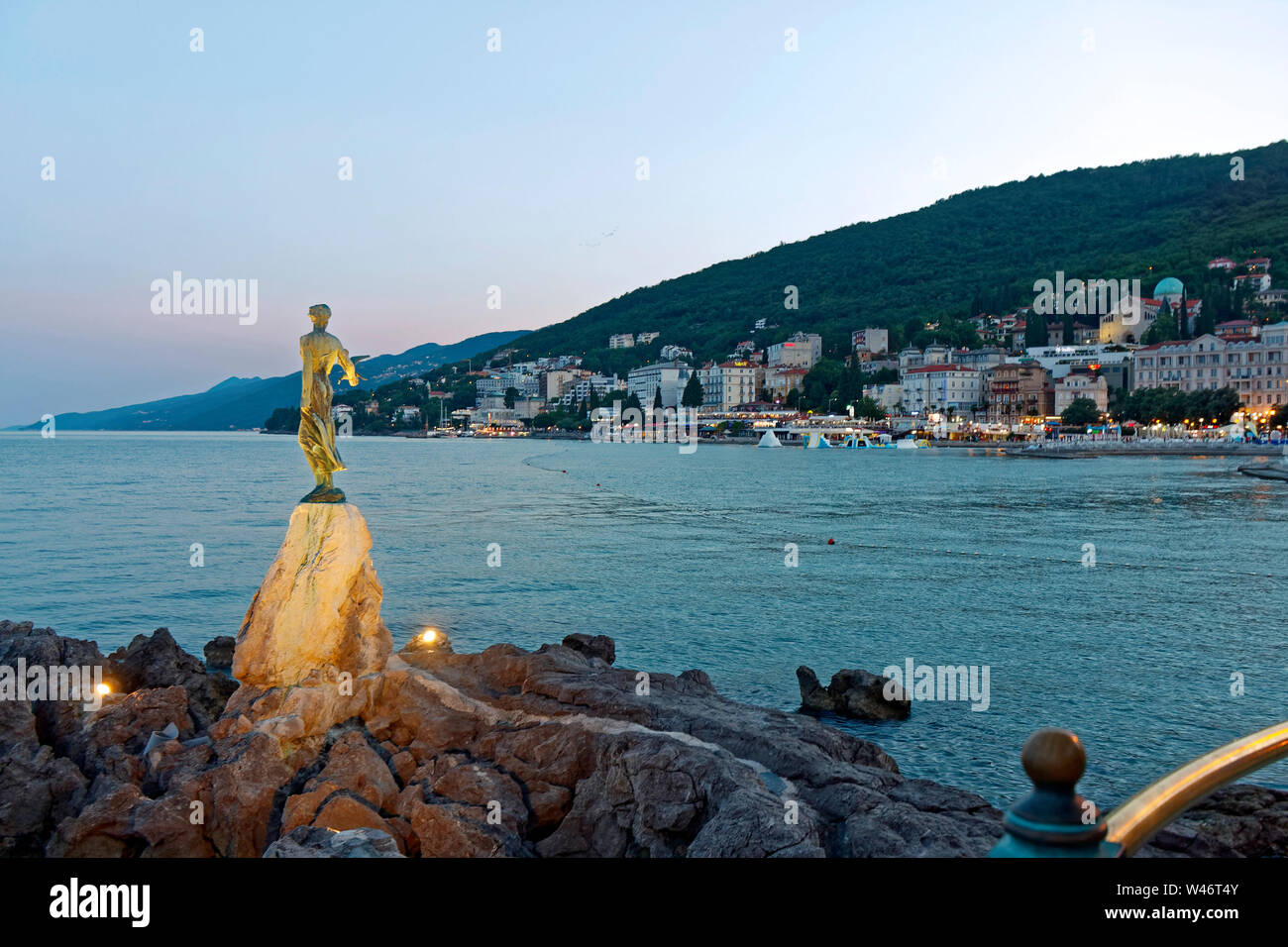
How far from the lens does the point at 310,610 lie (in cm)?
976

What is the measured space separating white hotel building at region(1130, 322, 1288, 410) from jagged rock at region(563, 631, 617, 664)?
107 metres

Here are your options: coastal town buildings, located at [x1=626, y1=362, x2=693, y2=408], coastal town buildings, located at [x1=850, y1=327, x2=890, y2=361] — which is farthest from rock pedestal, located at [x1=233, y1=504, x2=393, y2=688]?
coastal town buildings, located at [x1=626, y1=362, x2=693, y2=408]

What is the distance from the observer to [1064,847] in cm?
161

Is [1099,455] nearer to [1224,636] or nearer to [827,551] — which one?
[827,551]

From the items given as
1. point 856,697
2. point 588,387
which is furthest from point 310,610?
point 588,387

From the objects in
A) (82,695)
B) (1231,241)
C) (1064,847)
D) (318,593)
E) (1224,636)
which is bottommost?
(1224,636)

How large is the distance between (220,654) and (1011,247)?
181m

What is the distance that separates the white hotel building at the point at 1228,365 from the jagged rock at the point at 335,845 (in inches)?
4492

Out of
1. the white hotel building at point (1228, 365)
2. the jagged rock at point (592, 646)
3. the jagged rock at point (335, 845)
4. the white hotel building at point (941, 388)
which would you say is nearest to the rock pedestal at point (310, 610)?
the jagged rock at point (335, 845)

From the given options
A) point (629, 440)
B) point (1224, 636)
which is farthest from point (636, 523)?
point (629, 440)

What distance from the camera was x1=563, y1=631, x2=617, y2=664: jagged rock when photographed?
46.5ft

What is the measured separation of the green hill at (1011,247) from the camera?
5969 inches

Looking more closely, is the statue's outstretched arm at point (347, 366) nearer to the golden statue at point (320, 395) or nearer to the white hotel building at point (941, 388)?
the golden statue at point (320, 395)
